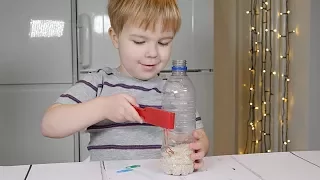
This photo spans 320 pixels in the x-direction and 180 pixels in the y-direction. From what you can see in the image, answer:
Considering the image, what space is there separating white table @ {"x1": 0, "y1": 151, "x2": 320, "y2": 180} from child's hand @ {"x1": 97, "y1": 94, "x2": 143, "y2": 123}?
0.10 m

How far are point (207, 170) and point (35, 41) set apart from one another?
5.40ft

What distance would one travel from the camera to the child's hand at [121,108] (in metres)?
0.78

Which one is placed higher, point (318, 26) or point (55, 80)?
point (318, 26)

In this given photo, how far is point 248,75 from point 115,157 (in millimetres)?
2055

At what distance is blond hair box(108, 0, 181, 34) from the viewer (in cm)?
94

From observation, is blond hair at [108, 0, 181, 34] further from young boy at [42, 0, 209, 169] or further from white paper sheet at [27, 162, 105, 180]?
white paper sheet at [27, 162, 105, 180]

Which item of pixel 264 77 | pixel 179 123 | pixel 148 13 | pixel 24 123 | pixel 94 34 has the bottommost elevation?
pixel 24 123

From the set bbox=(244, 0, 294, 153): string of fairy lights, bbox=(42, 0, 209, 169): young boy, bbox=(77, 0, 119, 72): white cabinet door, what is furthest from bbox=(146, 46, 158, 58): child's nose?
bbox=(244, 0, 294, 153): string of fairy lights

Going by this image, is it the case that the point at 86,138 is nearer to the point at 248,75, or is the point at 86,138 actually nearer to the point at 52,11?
the point at 52,11

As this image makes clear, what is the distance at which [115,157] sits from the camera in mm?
1041

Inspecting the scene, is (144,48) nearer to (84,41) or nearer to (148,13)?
(148,13)

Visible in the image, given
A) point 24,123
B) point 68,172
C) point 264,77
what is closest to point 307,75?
point 264,77

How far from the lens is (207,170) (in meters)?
0.81

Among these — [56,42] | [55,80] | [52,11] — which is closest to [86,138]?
[55,80]
